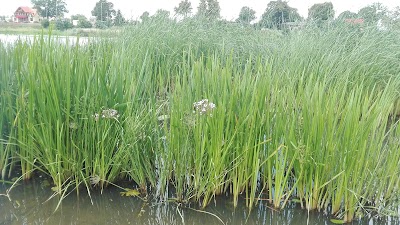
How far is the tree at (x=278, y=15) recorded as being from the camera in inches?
256

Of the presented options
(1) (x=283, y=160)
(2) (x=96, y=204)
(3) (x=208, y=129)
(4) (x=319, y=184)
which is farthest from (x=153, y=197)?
(4) (x=319, y=184)

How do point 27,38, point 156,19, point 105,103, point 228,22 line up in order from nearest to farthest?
point 105,103, point 27,38, point 156,19, point 228,22

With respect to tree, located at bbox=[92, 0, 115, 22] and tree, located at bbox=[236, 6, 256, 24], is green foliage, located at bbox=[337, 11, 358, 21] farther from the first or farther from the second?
tree, located at bbox=[92, 0, 115, 22]

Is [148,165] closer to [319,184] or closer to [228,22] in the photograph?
[319,184]

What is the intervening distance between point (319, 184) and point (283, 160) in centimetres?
23

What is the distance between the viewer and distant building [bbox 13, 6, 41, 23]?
339 centimetres

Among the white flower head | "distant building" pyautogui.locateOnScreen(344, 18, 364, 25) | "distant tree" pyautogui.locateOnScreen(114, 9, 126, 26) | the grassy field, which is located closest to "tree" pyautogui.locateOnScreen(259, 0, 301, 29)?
"distant building" pyautogui.locateOnScreen(344, 18, 364, 25)

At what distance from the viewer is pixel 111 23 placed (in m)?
6.57

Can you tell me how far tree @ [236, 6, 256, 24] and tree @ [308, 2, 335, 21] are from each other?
947 mm

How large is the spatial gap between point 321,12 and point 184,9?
2.17m

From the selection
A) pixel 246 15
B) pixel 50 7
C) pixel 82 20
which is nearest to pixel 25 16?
pixel 50 7

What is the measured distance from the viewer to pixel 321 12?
629cm

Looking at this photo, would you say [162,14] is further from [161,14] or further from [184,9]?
[184,9]

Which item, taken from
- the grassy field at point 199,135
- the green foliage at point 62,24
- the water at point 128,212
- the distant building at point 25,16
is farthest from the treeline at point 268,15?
the water at point 128,212
